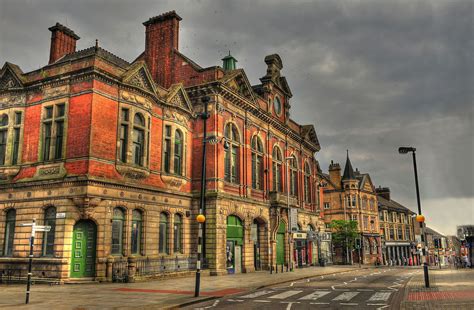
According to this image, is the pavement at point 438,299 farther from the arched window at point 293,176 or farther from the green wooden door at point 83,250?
the arched window at point 293,176

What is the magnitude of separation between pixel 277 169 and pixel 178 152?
47.7 ft

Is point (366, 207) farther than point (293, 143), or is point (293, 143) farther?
point (366, 207)

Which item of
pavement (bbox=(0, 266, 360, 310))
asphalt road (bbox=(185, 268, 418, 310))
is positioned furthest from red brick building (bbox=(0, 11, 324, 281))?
asphalt road (bbox=(185, 268, 418, 310))

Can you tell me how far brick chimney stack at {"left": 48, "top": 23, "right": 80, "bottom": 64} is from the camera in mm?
33375

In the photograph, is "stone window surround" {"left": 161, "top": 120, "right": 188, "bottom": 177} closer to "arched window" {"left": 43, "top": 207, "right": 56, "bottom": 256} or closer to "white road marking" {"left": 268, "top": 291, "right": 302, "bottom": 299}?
"arched window" {"left": 43, "top": 207, "right": 56, "bottom": 256}

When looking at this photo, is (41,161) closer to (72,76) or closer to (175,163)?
(72,76)

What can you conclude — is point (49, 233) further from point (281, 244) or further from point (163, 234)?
point (281, 244)

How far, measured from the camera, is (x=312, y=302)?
15562mm

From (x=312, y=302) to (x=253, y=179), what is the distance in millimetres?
21923

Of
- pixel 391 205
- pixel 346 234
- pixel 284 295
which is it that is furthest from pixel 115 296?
pixel 391 205

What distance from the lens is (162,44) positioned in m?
35.2

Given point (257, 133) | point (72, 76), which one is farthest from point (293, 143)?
point (72, 76)

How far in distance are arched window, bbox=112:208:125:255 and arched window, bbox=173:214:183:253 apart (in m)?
5.42

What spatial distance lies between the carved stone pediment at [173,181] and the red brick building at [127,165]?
9cm
